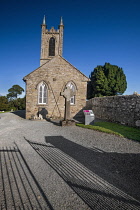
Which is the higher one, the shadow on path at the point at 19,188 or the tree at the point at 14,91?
the tree at the point at 14,91

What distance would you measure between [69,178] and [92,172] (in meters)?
0.67

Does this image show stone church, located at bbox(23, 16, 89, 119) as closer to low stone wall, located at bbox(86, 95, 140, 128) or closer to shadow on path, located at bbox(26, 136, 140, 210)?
low stone wall, located at bbox(86, 95, 140, 128)

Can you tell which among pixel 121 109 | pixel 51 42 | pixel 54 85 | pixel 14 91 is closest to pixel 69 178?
pixel 121 109

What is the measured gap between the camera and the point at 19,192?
240 centimetres

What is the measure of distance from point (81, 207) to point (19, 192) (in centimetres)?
126

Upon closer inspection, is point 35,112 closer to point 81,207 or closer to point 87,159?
point 87,159

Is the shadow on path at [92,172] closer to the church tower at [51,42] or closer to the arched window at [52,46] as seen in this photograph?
the church tower at [51,42]

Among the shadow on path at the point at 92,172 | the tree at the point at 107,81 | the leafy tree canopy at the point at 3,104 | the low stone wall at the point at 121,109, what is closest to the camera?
the shadow on path at the point at 92,172

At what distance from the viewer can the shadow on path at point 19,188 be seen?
83.4 inches

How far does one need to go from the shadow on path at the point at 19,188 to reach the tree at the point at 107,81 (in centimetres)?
3276

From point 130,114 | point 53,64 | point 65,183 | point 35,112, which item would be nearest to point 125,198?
point 65,183

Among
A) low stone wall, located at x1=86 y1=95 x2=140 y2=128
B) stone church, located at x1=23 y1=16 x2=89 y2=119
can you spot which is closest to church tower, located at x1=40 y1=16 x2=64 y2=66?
stone church, located at x1=23 y1=16 x2=89 y2=119

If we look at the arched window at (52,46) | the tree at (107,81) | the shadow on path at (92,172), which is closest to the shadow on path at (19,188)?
the shadow on path at (92,172)

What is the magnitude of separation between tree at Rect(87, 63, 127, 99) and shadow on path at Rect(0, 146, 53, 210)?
107 feet
